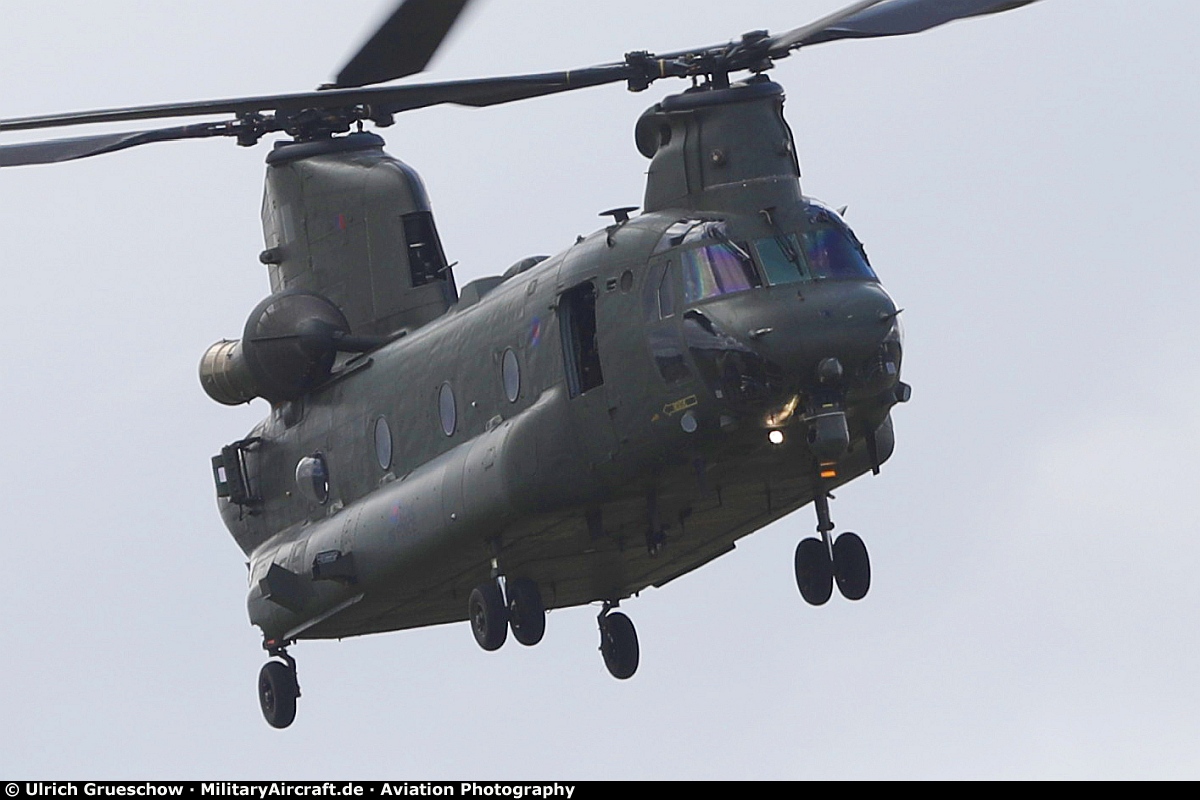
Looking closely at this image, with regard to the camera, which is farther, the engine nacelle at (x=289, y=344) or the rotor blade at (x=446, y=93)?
the engine nacelle at (x=289, y=344)

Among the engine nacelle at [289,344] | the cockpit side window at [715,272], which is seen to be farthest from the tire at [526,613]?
the engine nacelle at [289,344]

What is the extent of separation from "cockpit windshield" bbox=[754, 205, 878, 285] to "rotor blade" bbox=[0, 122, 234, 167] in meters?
10.8

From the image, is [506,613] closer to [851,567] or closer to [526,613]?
[526,613]

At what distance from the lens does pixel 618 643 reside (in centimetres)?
4400

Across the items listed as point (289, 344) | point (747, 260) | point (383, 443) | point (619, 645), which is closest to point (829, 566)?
point (747, 260)

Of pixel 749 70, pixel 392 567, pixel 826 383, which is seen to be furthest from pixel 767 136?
pixel 392 567

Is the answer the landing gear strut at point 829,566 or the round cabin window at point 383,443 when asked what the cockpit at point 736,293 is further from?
the round cabin window at point 383,443

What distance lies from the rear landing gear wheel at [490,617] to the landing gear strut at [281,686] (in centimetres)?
598

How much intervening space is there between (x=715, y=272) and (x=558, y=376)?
250 centimetres

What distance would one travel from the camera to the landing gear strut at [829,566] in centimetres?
4038

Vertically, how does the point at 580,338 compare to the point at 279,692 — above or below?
above

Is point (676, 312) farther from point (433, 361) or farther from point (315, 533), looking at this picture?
point (315, 533)

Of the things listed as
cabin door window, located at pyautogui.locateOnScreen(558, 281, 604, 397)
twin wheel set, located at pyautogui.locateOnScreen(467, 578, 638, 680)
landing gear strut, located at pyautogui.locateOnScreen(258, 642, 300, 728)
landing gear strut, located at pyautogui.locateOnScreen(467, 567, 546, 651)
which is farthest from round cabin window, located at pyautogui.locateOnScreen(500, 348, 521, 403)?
landing gear strut, located at pyautogui.locateOnScreen(258, 642, 300, 728)

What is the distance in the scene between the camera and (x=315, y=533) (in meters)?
44.7
